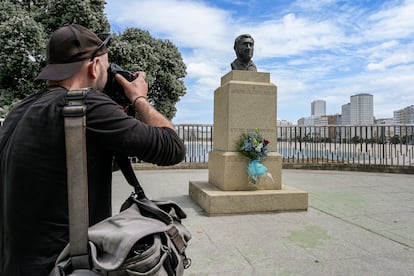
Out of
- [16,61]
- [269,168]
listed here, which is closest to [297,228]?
[269,168]

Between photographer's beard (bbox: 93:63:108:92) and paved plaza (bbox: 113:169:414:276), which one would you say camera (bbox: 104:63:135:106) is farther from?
paved plaza (bbox: 113:169:414:276)

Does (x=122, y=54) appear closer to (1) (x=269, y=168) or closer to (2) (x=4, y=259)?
(1) (x=269, y=168)

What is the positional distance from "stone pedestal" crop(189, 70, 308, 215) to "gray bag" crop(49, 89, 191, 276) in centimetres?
340

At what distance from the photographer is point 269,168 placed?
15.9ft

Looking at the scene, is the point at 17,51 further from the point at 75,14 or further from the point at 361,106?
the point at 361,106

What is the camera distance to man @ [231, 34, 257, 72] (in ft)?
17.5

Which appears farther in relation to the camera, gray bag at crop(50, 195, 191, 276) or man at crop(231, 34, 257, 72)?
man at crop(231, 34, 257, 72)

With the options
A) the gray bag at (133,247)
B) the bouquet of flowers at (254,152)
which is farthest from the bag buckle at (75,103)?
the bouquet of flowers at (254,152)

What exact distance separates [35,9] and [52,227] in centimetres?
1338

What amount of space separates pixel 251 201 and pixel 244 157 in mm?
729

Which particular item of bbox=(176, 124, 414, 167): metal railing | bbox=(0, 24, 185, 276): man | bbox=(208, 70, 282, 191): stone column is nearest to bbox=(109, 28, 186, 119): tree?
bbox=(176, 124, 414, 167): metal railing

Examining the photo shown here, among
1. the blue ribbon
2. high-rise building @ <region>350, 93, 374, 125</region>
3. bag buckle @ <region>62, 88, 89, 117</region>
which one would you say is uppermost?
high-rise building @ <region>350, 93, 374, 125</region>

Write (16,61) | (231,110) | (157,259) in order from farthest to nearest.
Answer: (16,61)
(231,110)
(157,259)

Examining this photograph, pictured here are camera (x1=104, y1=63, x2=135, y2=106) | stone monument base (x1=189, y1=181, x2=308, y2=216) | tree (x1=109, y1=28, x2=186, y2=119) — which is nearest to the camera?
camera (x1=104, y1=63, x2=135, y2=106)
